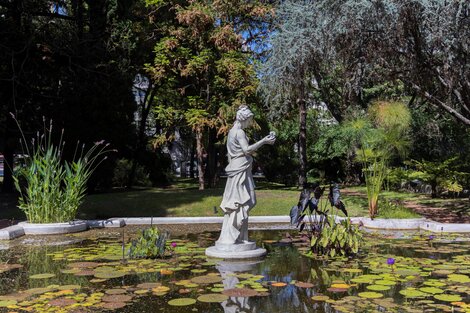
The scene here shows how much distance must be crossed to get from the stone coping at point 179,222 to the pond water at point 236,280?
1.55 m

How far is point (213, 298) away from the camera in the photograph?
5.35m

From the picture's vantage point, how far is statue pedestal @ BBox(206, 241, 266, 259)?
24.5 feet

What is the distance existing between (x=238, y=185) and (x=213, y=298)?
8.11ft

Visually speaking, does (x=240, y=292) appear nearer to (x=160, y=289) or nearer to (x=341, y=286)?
(x=160, y=289)

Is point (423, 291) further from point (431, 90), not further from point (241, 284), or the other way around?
point (431, 90)

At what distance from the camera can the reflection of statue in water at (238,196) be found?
751 centimetres

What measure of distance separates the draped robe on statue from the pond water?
1.95ft

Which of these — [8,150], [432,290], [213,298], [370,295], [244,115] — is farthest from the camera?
[8,150]

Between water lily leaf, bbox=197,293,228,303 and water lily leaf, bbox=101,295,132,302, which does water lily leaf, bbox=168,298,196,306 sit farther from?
water lily leaf, bbox=101,295,132,302

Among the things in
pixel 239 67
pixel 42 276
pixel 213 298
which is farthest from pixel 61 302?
pixel 239 67

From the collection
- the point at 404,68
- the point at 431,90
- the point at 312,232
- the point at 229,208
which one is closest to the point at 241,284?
the point at 229,208

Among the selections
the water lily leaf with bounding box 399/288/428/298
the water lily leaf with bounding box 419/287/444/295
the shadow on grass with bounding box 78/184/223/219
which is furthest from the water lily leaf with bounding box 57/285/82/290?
the shadow on grass with bounding box 78/184/223/219

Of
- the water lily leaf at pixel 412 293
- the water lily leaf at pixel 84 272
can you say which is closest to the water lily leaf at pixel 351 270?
the water lily leaf at pixel 412 293

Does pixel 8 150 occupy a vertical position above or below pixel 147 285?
above
